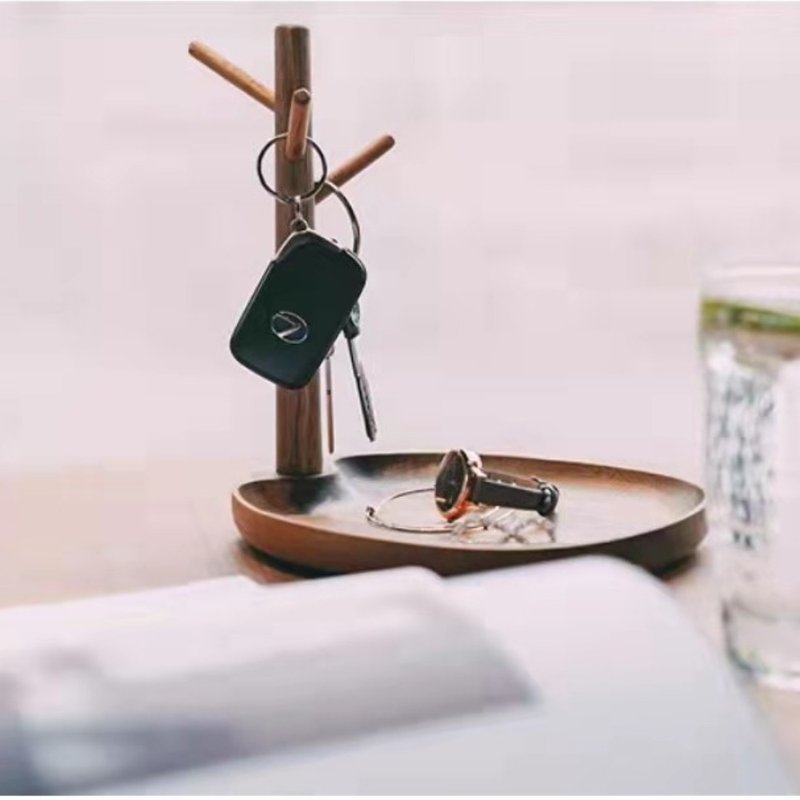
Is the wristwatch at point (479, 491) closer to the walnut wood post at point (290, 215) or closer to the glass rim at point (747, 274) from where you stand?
the walnut wood post at point (290, 215)

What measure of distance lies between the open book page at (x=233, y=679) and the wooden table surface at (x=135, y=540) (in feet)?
0.46

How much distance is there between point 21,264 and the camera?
0.94 m

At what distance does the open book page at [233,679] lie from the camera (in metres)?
0.36

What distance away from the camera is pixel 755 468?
1.72 ft

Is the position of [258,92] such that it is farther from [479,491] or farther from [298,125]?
[479,491]

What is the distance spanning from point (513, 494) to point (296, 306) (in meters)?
0.16

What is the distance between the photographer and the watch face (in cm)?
71

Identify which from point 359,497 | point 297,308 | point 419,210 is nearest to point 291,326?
point 297,308

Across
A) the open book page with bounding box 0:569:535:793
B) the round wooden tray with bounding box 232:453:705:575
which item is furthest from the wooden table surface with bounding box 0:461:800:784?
the open book page with bounding box 0:569:535:793

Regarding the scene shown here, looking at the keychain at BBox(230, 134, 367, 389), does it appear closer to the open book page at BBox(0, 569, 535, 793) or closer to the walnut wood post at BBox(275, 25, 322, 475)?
the walnut wood post at BBox(275, 25, 322, 475)

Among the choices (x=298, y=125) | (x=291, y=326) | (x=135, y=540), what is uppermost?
(x=298, y=125)

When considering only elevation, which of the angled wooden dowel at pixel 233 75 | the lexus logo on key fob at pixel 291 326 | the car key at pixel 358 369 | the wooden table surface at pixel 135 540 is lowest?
the wooden table surface at pixel 135 540

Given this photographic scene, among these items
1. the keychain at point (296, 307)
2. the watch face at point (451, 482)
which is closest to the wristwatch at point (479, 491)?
the watch face at point (451, 482)

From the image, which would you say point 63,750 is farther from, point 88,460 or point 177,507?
point 88,460
